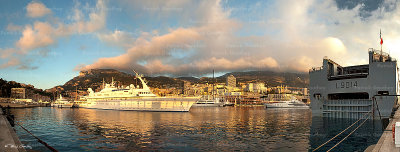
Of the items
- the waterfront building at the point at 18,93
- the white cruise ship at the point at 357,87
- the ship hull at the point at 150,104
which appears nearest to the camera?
the white cruise ship at the point at 357,87

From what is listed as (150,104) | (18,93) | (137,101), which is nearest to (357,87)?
(150,104)

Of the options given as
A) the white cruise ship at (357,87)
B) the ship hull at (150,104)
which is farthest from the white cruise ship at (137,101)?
the white cruise ship at (357,87)

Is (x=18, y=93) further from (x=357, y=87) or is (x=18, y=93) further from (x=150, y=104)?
(x=357, y=87)

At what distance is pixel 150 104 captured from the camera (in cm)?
6750

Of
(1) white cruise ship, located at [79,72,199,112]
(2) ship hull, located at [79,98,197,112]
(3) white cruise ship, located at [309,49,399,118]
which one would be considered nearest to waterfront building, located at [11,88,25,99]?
(1) white cruise ship, located at [79,72,199,112]

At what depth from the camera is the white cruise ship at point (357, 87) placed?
33.5m

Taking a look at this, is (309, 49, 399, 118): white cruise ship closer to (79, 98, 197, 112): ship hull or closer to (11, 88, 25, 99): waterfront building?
(79, 98, 197, 112): ship hull

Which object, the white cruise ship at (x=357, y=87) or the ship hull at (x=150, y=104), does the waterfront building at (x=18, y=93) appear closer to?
the ship hull at (x=150, y=104)

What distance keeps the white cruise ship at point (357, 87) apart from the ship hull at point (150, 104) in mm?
30592

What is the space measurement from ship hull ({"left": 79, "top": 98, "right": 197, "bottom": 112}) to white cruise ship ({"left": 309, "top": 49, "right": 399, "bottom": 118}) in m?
30.6

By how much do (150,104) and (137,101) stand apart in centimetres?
583

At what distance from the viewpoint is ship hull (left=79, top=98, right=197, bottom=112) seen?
208 ft

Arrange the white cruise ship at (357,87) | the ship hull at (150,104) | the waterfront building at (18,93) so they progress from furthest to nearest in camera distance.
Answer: the waterfront building at (18,93)
the ship hull at (150,104)
the white cruise ship at (357,87)

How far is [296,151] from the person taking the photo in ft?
52.2
